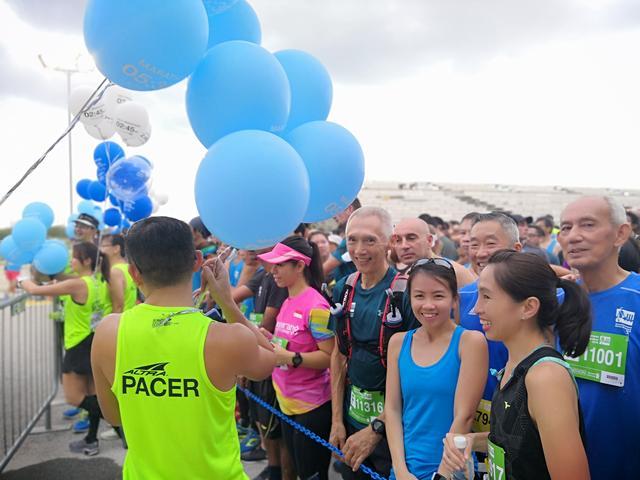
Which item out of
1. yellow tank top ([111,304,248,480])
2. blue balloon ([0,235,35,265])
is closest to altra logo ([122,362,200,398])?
yellow tank top ([111,304,248,480])

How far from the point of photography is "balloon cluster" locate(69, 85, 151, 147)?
14.1 ft

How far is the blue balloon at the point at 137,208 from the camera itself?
5500mm

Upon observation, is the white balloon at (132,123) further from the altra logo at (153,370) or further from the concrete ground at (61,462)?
the altra logo at (153,370)

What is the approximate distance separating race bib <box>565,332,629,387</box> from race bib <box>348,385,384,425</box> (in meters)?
1.04

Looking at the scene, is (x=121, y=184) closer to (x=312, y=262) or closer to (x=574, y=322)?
(x=312, y=262)

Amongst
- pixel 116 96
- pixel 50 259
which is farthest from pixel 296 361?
pixel 50 259

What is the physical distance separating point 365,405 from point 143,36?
7.11ft

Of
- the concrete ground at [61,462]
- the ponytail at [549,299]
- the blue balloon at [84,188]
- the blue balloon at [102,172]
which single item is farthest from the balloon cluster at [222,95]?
the blue balloon at [84,188]

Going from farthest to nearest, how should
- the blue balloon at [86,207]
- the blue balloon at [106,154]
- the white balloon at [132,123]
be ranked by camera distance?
the blue balloon at [86,207] → the blue balloon at [106,154] → the white balloon at [132,123]

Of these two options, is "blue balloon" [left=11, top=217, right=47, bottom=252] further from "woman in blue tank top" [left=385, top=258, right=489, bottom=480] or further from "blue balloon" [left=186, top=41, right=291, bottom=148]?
"woman in blue tank top" [left=385, top=258, right=489, bottom=480]

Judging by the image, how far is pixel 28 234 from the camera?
18.0ft

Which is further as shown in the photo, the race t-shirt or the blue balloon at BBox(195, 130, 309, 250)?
the race t-shirt

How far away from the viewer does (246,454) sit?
4602mm

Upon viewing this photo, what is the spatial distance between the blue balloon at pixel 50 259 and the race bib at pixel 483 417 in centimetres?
495
